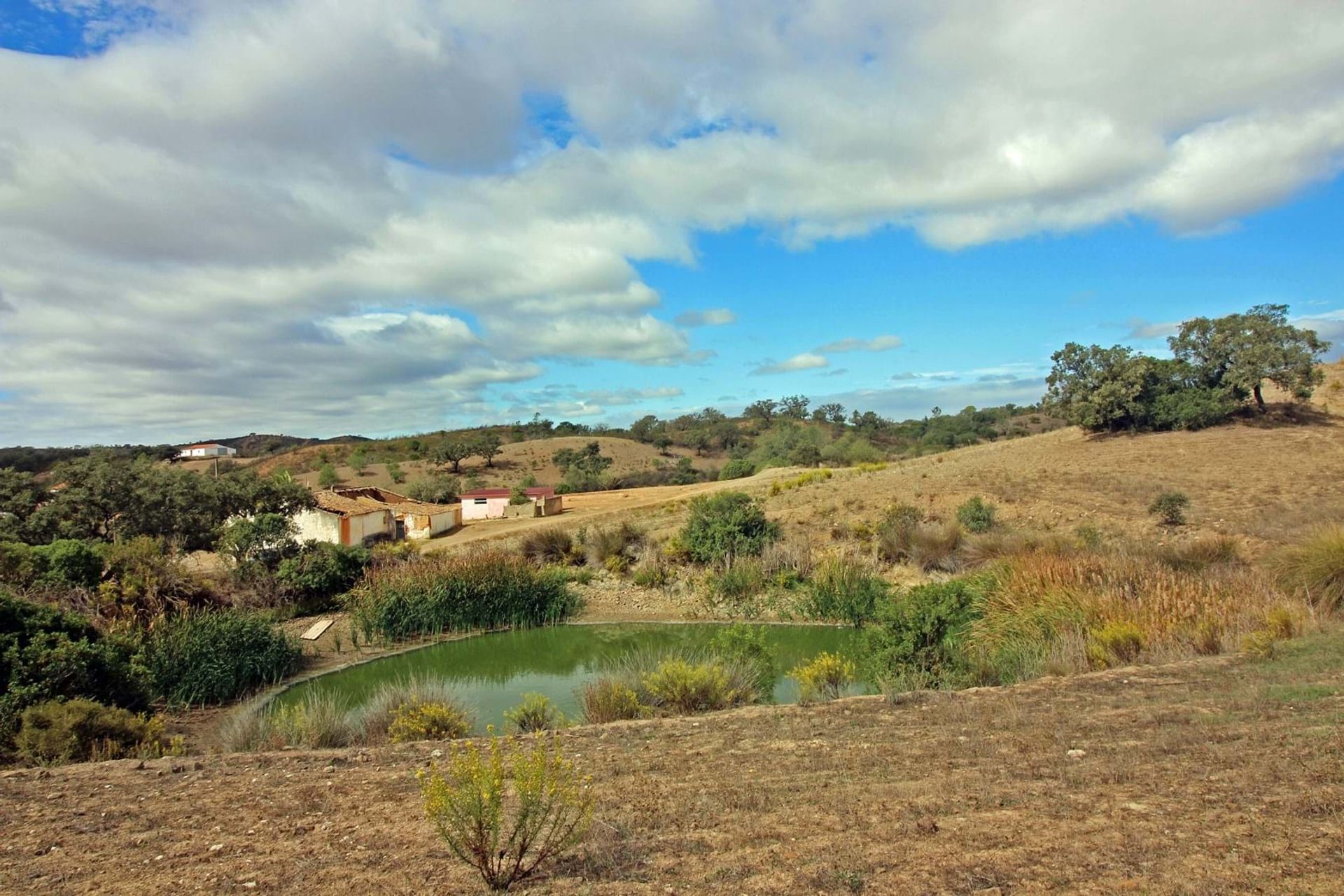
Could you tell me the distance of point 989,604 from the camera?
12.8m

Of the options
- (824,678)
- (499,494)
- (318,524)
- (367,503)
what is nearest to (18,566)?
(824,678)

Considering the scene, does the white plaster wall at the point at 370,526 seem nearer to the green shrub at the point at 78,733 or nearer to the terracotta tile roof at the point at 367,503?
the terracotta tile roof at the point at 367,503

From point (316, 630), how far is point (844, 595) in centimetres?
1260

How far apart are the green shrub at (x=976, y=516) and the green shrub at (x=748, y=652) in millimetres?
11476

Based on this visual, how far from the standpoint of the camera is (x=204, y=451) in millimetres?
87938

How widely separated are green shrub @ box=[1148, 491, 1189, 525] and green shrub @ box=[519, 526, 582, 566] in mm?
17182

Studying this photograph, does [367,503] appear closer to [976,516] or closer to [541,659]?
[541,659]

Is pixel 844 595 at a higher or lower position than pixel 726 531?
lower

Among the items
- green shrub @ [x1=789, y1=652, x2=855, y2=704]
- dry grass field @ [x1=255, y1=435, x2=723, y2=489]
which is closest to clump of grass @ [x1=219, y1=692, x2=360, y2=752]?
green shrub @ [x1=789, y1=652, x2=855, y2=704]

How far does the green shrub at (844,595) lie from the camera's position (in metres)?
19.0

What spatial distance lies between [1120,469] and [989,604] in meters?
→ 18.5

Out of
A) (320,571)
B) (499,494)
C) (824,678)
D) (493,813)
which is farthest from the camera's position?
(499,494)

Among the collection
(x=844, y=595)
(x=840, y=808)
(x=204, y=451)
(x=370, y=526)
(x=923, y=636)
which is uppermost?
(x=204, y=451)

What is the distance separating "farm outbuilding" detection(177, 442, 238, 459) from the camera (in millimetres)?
82562
